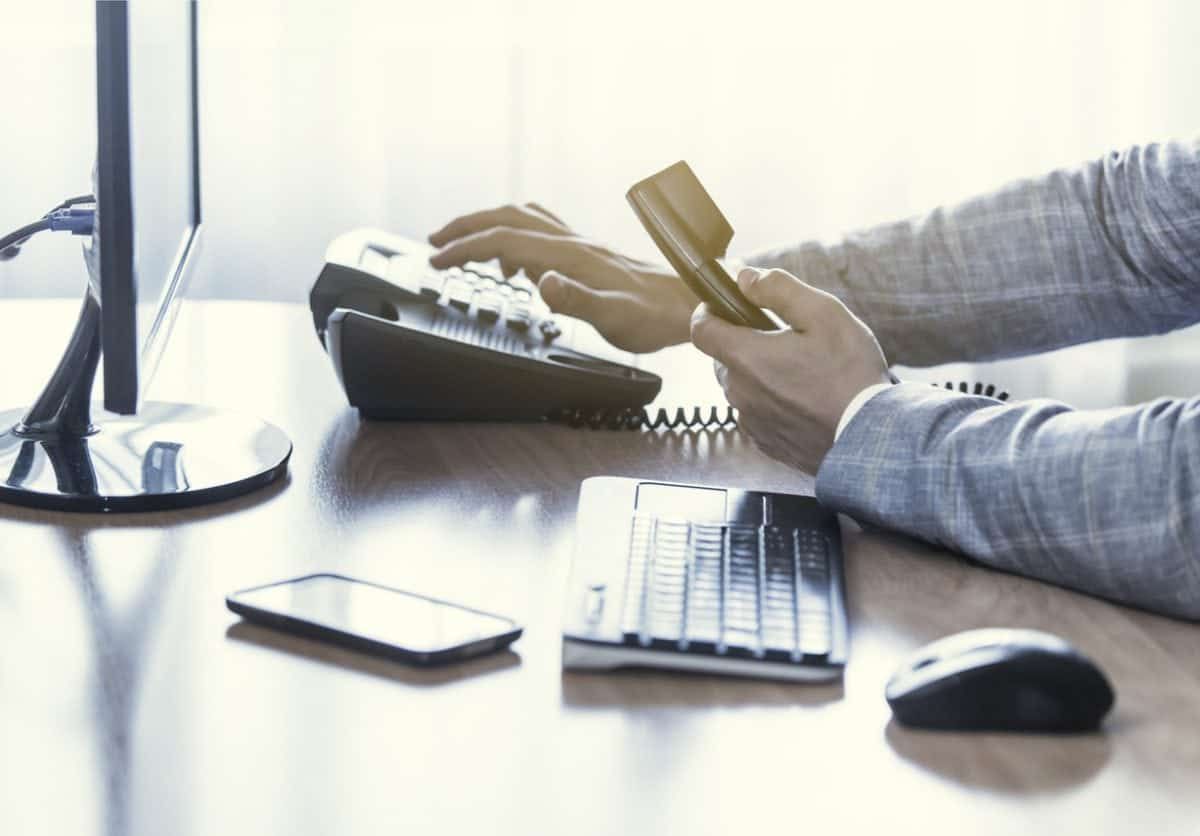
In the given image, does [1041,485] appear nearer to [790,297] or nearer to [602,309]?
[790,297]

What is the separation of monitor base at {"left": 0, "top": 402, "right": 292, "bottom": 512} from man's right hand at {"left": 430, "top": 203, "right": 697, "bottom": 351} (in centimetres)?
29

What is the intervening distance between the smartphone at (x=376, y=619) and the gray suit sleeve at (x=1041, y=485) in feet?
0.83

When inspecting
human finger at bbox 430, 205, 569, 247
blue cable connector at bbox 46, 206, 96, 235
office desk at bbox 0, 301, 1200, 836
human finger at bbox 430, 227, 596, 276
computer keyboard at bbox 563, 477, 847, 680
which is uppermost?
blue cable connector at bbox 46, 206, 96, 235

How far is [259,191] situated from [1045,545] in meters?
1.85

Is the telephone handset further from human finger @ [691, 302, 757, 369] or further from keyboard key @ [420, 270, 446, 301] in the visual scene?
human finger @ [691, 302, 757, 369]

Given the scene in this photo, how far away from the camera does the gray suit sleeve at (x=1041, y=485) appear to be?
0.74 m

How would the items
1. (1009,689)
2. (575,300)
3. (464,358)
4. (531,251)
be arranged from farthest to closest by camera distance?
(531,251), (575,300), (464,358), (1009,689)

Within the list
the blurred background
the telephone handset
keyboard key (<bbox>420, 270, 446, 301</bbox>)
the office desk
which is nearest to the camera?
the office desk

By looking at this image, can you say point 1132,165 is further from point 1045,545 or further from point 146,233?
point 146,233

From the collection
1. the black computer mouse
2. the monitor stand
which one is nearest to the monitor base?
the monitor stand

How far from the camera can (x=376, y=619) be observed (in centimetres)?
70

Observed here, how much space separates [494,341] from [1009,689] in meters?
0.63

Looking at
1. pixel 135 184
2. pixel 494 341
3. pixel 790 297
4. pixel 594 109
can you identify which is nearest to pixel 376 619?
pixel 135 184

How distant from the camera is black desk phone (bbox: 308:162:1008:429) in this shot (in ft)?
3.17
